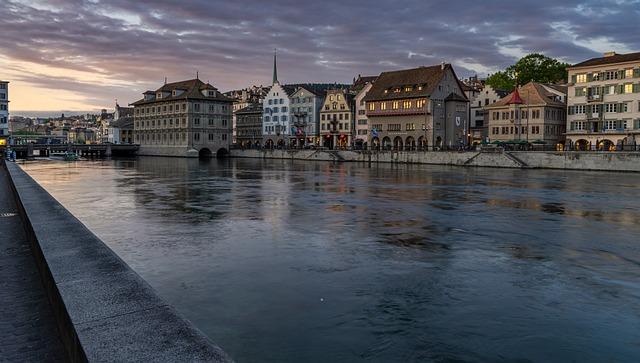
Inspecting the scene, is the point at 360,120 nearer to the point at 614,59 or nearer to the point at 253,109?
the point at 253,109

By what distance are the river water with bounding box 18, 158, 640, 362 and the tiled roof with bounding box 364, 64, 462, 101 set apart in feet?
236

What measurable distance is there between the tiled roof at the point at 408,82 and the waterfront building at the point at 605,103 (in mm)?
22191

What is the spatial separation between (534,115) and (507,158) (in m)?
21.0

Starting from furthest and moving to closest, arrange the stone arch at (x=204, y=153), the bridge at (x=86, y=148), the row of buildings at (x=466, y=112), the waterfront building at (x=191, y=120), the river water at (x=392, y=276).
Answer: the stone arch at (x=204, y=153)
the waterfront building at (x=191, y=120)
the bridge at (x=86, y=148)
the row of buildings at (x=466, y=112)
the river water at (x=392, y=276)

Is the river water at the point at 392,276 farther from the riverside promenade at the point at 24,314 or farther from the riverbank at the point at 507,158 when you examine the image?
the riverbank at the point at 507,158

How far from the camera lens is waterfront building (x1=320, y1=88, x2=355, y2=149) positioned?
122m

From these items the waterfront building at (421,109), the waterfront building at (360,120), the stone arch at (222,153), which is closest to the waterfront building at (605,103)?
the waterfront building at (421,109)

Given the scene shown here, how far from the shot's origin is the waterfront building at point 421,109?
325 feet

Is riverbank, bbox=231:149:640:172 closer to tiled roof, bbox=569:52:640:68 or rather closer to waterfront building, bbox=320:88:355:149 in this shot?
waterfront building, bbox=320:88:355:149

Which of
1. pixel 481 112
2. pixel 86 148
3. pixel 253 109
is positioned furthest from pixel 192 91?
pixel 481 112

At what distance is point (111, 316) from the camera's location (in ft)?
20.2

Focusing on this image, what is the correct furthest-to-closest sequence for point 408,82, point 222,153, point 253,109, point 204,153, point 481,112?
point 253,109 < point 222,153 < point 204,153 < point 481,112 < point 408,82

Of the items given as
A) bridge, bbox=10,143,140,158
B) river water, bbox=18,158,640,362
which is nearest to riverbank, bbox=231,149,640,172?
river water, bbox=18,158,640,362

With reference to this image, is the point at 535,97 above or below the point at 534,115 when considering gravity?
above
